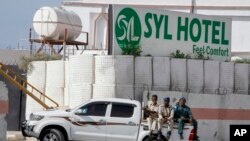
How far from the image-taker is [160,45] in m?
27.8

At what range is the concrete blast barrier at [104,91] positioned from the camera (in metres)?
25.5

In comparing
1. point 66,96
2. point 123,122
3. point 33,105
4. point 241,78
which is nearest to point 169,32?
point 241,78

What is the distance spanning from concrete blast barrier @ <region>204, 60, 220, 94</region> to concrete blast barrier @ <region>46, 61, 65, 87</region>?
5.32 m

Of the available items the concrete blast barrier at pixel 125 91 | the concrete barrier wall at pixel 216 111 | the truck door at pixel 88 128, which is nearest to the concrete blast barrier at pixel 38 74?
the concrete blast barrier at pixel 125 91

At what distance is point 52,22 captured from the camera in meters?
33.4

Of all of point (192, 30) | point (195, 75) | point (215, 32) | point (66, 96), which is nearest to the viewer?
point (66, 96)

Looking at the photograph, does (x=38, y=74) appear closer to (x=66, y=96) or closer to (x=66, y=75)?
(x=66, y=75)

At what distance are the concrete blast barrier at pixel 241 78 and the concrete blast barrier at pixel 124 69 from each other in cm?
512

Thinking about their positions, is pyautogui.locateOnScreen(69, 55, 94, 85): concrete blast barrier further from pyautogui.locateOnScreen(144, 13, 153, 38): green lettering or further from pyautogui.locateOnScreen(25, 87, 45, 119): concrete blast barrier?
pyautogui.locateOnScreen(144, 13, 153, 38): green lettering

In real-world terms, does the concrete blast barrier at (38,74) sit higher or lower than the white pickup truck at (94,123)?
higher

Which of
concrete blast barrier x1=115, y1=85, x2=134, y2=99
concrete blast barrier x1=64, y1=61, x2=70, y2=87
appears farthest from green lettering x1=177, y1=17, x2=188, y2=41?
concrete blast barrier x1=64, y1=61, x2=70, y2=87

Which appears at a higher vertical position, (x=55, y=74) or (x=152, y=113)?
(x=55, y=74)

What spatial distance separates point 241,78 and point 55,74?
7.31 metres

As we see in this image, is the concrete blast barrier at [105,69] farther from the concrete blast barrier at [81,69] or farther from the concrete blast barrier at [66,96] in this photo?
the concrete blast barrier at [66,96]
